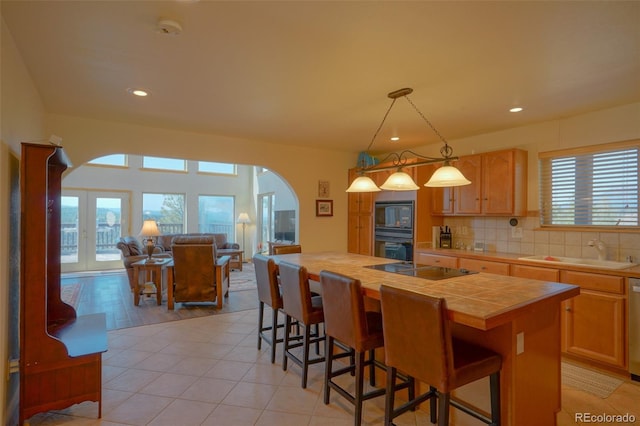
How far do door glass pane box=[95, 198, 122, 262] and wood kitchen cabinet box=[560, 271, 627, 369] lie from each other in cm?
877

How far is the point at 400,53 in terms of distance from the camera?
2213 millimetres

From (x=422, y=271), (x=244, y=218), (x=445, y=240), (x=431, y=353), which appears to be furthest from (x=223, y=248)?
(x=431, y=353)

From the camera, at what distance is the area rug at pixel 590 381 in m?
2.66

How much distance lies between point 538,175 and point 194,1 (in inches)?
152

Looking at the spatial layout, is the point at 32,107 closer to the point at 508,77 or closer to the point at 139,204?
the point at 508,77

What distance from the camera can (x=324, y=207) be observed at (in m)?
5.53

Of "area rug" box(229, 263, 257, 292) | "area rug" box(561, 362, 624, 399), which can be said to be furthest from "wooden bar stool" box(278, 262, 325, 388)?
"area rug" box(229, 263, 257, 292)

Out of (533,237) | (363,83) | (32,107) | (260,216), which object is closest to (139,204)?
(260,216)

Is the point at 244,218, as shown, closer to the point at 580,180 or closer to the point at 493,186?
the point at 493,186

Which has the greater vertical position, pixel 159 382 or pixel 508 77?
pixel 508 77

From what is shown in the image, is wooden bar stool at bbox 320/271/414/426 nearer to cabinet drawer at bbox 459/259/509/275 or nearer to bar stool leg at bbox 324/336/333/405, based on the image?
bar stool leg at bbox 324/336/333/405

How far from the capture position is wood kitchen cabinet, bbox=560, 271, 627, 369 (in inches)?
111

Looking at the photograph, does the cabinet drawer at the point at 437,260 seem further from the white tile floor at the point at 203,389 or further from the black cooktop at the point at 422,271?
the white tile floor at the point at 203,389

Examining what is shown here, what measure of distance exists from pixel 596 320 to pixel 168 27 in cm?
395
